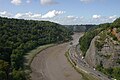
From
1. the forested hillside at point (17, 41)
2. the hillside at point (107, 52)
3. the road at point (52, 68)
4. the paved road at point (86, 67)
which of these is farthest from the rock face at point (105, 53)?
the forested hillside at point (17, 41)

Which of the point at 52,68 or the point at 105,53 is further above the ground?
the point at 105,53

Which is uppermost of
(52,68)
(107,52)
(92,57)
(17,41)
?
(107,52)

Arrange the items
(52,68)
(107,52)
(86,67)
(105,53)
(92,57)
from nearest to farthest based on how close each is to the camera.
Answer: (107,52) < (105,53) < (86,67) < (92,57) < (52,68)

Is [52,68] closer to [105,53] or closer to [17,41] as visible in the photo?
[105,53]

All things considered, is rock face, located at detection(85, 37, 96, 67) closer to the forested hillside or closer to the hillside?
the hillside

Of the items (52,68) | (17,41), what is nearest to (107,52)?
(52,68)

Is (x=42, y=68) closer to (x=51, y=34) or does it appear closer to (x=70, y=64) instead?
(x=70, y=64)

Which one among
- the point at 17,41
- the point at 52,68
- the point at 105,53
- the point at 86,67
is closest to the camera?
the point at 105,53

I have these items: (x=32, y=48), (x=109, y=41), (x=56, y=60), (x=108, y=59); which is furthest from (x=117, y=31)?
(x=32, y=48)

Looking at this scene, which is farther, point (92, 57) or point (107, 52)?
point (92, 57)
